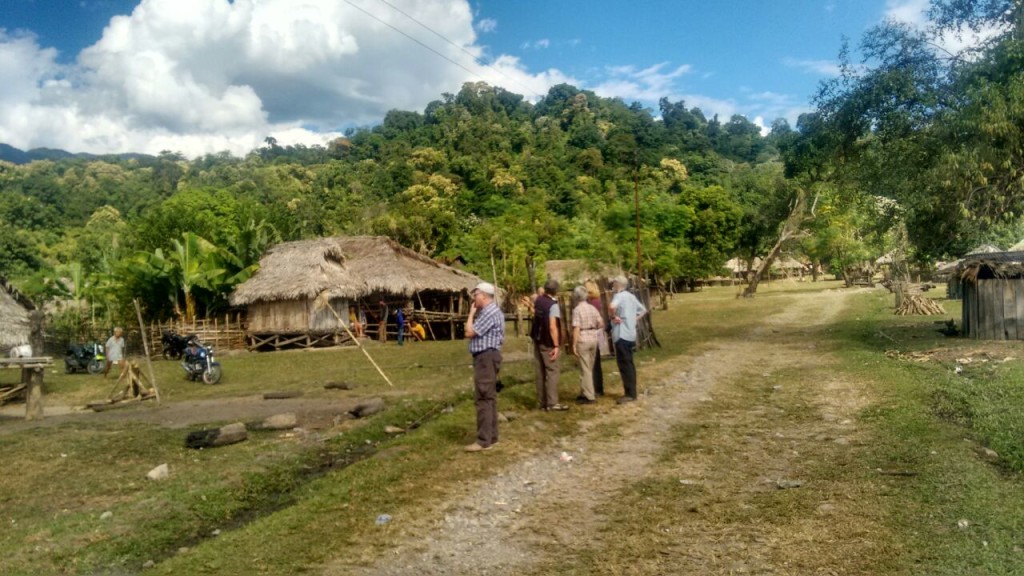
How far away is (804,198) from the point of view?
149 feet

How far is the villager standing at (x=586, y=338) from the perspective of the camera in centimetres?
1068

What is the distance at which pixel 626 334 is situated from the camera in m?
10.5

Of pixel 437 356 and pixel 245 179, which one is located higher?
pixel 245 179

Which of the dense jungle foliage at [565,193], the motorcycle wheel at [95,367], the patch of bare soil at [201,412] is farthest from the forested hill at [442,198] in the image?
the patch of bare soil at [201,412]

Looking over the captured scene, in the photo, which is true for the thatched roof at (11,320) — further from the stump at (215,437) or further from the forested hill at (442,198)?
the stump at (215,437)

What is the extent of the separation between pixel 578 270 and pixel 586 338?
27650mm

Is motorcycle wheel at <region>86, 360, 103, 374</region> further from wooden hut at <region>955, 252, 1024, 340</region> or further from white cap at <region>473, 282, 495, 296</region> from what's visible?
wooden hut at <region>955, 252, 1024, 340</region>

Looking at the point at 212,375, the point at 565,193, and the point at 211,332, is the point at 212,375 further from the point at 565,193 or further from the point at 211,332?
the point at 565,193

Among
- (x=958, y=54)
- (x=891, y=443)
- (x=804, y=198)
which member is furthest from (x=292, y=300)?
(x=804, y=198)

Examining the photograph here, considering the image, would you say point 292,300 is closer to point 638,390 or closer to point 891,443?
point 638,390

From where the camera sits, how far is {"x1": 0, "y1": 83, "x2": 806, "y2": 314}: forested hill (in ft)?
114

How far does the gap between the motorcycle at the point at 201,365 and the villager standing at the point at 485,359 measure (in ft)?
39.3

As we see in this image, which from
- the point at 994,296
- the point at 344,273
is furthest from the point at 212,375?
the point at 994,296

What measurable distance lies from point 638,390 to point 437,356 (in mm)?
10605
